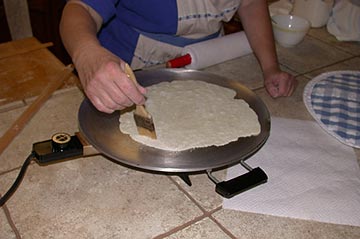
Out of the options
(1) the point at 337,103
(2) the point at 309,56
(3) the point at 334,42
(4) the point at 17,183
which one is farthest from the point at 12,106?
(3) the point at 334,42

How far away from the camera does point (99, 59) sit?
745 millimetres

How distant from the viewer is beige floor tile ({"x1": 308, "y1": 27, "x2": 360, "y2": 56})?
143 cm

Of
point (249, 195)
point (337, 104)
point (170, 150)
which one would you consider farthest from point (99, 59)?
point (337, 104)

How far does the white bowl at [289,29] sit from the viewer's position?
1.36 m

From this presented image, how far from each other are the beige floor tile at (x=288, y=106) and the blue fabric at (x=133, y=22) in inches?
13.3

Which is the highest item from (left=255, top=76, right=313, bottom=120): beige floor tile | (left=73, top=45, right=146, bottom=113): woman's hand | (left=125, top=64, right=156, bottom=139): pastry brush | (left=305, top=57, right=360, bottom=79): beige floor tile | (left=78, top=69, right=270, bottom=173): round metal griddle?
(left=73, top=45, right=146, bottom=113): woman's hand

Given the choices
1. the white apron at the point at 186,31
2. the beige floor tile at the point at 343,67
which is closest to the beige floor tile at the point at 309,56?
the beige floor tile at the point at 343,67

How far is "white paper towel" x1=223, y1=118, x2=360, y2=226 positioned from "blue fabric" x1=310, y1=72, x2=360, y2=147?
3 centimetres

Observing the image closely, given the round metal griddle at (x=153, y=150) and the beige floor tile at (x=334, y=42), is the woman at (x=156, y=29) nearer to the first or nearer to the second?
the round metal griddle at (x=153, y=150)

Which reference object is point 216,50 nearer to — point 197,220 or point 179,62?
point 179,62

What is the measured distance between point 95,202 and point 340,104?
70 cm

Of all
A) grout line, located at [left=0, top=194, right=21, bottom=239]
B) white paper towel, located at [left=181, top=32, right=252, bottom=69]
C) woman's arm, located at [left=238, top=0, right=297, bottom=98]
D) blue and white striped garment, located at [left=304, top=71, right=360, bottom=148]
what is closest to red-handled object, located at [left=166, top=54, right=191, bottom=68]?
white paper towel, located at [left=181, top=32, right=252, bottom=69]

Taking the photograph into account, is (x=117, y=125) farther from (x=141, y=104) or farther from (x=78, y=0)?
(x=78, y=0)

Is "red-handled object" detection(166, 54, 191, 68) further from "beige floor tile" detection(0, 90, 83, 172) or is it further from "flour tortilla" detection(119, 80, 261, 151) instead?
"beige floor tile" detection(0, 90, 83, 172)
